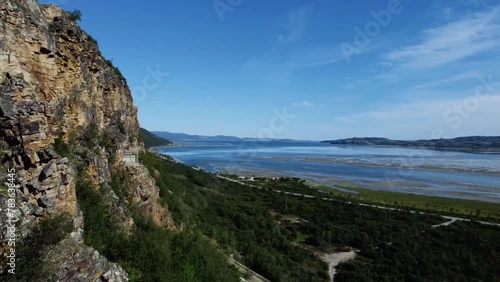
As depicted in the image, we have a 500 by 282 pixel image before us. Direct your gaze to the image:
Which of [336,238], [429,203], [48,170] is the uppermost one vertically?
[48,170]

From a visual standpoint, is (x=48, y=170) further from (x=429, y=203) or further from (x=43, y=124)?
(x=429, y=203)

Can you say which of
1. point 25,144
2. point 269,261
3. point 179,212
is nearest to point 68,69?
point 25,144

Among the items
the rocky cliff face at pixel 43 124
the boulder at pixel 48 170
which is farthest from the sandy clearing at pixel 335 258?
the boulder at pixel 48 170

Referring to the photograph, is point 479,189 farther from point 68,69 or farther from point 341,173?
point 68,69

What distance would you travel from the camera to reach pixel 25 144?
1061cm

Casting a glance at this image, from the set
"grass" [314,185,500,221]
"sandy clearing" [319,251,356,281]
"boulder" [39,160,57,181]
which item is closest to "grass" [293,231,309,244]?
"sandy clearing" [319,251,356,281]

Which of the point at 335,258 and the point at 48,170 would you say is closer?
the point at 48,170

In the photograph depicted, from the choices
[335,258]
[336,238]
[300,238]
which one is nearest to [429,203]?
[336,238]

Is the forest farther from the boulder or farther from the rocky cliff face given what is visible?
the boulder

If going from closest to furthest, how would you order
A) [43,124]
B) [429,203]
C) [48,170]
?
[48,170], [43,124], [429,203]

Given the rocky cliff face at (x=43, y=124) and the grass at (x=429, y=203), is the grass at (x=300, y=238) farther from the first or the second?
the rocky cliff face at (x=43, y=124)

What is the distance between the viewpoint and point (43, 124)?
1141cm

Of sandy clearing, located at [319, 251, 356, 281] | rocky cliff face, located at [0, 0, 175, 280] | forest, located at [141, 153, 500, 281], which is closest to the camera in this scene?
rocky cliff face, located at [0, 0, 175, 280]

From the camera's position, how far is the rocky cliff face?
10305mm
